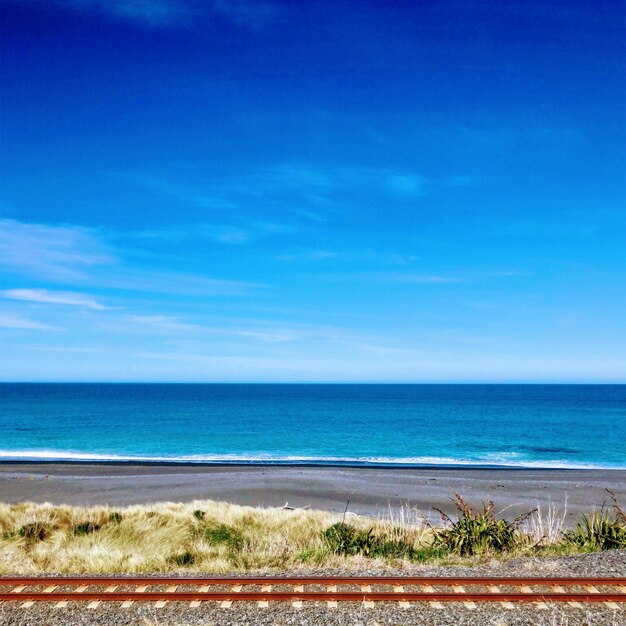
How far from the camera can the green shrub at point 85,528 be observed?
49.8 ft

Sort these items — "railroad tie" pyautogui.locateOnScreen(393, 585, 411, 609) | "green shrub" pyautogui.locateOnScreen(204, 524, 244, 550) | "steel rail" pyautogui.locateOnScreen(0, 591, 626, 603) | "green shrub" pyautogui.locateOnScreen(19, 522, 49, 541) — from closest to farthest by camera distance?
"railroad tie" pyautogui.locateOnScreen(393, 585, 411, 609) < "steel rail" pyautogui.locateOnScreen(0, 591, 626, 603) < "green shrub" pyautogui.locateOnScreen(204, 524, 244, 550) < "green shrub" pyautogui.locateOnScreen(19, 522, 49, 541)

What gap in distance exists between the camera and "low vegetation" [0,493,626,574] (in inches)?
433

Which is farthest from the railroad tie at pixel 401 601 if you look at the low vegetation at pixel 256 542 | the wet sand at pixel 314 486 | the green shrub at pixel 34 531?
the wet sand at pixel 314 486

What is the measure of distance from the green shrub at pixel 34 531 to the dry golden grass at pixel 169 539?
25 mm

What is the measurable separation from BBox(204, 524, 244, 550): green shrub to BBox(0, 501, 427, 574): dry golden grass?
2 centimetres

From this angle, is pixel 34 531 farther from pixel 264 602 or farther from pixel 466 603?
pixel 466 603

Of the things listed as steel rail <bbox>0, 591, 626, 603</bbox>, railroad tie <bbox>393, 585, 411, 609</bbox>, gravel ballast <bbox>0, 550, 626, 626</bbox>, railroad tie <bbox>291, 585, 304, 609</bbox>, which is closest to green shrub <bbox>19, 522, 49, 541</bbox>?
steel rail <bbox>0, 591, 626, 603</bbox>

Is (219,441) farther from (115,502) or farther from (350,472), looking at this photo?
(115,502)

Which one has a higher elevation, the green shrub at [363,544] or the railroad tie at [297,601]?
the railroad tie at [297,601]

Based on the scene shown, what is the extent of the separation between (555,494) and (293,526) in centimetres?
1774

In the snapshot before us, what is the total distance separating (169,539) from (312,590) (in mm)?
6287

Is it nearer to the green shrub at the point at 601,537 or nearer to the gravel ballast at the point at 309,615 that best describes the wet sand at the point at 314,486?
the green shrub at the point at 601,537

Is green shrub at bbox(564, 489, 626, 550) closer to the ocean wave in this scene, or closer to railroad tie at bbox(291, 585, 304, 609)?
railroad tie at bbox(291, 585, 304, 609)

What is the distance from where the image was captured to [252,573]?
10133 millimetres
